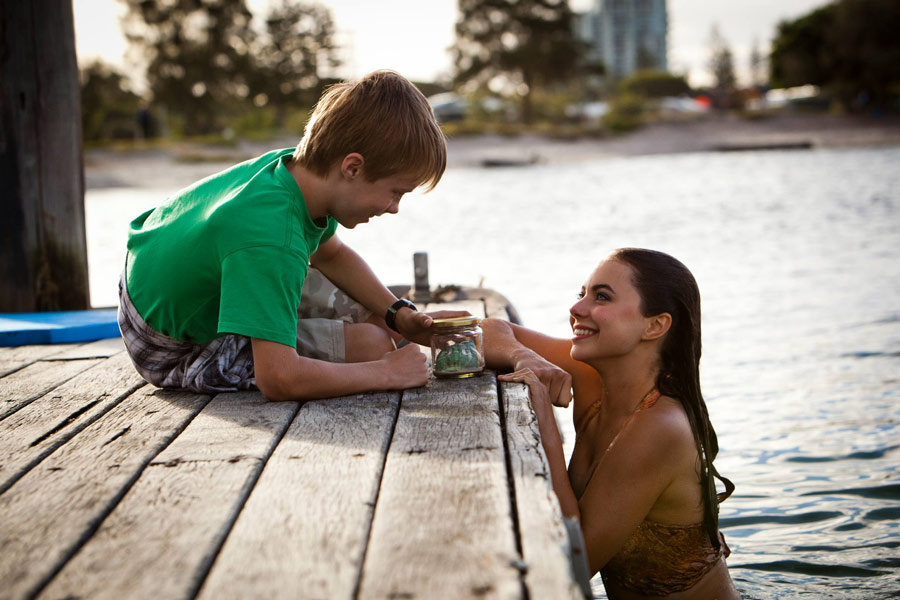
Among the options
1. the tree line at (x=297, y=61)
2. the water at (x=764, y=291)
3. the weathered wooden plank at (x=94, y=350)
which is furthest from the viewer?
the tree line at (x=297, y=61)

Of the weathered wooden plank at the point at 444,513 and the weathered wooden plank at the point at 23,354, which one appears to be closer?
the weathered wooden plank at the point at 444,513

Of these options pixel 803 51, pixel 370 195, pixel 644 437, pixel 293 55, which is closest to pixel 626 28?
pixel 803 51

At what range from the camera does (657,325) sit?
9.34ft

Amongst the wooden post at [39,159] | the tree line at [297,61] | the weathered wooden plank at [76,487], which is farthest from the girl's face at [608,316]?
the tree line at [297,61]

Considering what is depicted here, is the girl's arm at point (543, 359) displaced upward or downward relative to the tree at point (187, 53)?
downward

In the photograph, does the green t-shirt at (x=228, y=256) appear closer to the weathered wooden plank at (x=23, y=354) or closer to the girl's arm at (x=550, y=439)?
the girl's arm at (x=550, y=439)

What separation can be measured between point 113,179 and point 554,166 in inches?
571

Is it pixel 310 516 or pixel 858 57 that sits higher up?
pixel 858 57

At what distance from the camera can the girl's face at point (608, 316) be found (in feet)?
9.28

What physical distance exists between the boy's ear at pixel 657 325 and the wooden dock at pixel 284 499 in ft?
1.39

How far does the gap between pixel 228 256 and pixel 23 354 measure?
1725mm

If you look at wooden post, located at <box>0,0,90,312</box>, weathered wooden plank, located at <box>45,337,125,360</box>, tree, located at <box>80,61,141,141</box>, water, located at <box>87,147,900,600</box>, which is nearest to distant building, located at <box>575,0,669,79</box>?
tree, located at <box>80,61,141,141</box>

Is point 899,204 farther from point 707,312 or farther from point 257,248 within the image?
point 257,248

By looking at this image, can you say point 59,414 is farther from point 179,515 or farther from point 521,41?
point 521,41
